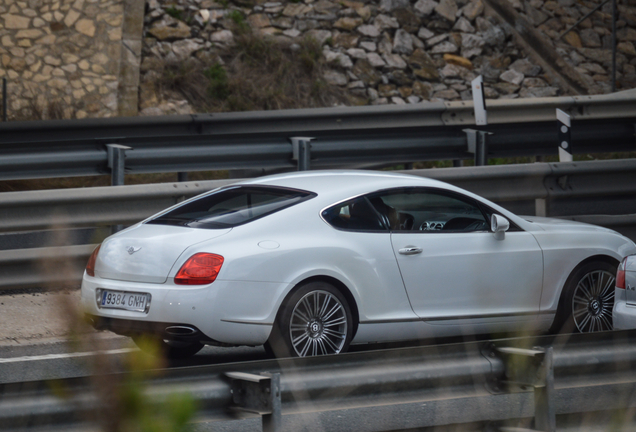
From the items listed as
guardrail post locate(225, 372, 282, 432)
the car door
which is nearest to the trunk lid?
the car door

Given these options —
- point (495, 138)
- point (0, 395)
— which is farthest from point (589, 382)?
point (495, 138)

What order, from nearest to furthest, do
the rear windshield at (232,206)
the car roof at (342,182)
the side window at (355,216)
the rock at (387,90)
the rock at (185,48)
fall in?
1. the rear windshield at (232,206)
2. the side window at (355,216)
3. the car roof at (342,182)
4. the rock at (185,48)
5. the rock at (387,90)

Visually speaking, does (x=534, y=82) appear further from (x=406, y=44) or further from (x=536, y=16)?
→ (x=406, y=44)

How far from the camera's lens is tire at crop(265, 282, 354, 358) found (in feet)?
18.6

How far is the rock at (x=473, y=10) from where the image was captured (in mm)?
19297

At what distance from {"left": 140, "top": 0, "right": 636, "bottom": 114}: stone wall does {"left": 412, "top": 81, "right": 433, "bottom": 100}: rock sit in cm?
2

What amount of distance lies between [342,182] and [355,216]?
359 millimetres

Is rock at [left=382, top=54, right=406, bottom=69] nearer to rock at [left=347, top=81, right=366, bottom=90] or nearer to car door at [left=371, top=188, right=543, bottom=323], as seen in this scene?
rock at [left=347, top=81, right=366, bottom=90]

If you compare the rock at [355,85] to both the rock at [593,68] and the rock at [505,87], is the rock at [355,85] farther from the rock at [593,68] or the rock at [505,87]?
the rock at [593,68]

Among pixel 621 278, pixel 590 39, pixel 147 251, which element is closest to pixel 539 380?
pixel 621 278

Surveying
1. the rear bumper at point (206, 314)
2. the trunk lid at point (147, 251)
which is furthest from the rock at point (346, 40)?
the rear bumper at point (206, 314)

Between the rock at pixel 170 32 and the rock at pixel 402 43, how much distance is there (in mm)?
4303

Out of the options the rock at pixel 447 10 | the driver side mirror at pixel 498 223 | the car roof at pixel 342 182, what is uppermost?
the rock at pixel 447 10

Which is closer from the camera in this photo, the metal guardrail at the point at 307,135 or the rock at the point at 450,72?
the metal guardrail at the point at 307,135
